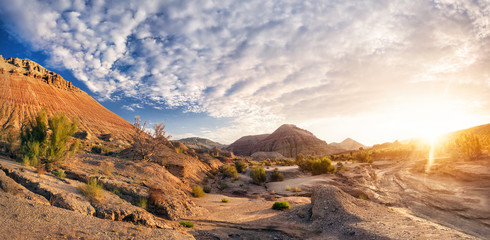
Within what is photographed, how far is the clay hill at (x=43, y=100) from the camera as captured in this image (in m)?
48.8

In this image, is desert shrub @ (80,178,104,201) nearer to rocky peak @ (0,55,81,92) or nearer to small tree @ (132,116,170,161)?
small tree @ (132,116,170,161)

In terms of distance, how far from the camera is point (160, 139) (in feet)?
68.5

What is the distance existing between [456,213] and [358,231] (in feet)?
40.6

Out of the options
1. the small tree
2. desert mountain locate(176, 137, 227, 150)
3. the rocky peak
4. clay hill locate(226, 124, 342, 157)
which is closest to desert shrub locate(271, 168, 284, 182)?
the small tree

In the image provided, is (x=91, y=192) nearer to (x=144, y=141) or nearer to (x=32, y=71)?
(x=144, y=141)

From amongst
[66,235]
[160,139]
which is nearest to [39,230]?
[66,235]

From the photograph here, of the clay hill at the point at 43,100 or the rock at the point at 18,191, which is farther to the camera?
the clay hill at the point at 43,100

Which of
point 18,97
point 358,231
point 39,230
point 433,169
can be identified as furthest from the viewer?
point 18,97

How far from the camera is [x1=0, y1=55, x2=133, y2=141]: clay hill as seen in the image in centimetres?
4875

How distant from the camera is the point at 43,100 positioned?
56.5 m

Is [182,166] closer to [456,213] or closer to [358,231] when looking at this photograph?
[358,231]

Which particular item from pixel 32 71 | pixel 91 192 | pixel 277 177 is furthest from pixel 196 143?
pixel 91 192

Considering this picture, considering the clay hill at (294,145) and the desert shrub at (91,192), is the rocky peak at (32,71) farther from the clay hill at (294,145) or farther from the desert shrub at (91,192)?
the clay hill at (294,145)

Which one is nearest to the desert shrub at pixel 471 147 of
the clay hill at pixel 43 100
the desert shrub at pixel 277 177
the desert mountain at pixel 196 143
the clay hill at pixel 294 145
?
the desert shrub at pixel 277 177
